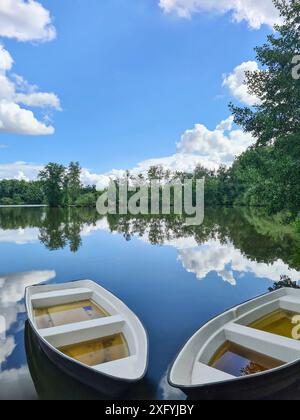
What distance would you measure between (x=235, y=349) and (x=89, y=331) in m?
2.04

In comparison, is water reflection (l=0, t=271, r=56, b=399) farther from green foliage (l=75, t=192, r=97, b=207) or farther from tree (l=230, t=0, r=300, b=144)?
green foliage (l=75, t=192, r=97, b=207)

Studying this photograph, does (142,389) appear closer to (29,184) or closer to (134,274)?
(134,274)

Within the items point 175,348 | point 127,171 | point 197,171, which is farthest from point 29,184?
point 175,348

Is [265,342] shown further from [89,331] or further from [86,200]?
[86,200]

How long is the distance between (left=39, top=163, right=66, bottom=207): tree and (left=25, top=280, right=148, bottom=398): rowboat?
157 feet

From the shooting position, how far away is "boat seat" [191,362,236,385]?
289 centimetres

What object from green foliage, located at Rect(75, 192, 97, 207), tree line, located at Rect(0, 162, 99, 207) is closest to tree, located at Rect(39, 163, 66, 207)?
tree line, located at Rect(0, 162, 99, 207)

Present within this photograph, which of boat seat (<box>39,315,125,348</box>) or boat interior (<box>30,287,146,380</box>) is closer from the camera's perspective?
boat interior (<box>30,287,146,380</box>)

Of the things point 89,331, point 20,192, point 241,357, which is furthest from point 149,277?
point 20,192

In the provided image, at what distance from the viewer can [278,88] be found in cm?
955

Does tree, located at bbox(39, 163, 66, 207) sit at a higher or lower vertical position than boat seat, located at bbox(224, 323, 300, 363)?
higher

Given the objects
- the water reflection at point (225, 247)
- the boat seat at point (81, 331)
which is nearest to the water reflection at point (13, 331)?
the boat seat at point (81, 331)
